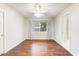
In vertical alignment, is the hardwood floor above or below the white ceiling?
below

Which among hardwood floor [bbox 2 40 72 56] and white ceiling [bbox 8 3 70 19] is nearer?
white ceiling [bbox 8 3 70 19]

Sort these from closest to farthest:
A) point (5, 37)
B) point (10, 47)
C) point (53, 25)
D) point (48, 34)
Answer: point (5, 37) < point (10, 47) < point (53, 25) < point (48, 34)

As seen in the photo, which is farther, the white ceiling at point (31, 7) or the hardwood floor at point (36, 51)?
the hardwood floor at point (36, 51)

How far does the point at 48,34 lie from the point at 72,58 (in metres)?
5.26

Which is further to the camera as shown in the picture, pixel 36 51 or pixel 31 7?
pixel 36 51

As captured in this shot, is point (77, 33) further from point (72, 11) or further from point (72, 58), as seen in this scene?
point (72, 58)

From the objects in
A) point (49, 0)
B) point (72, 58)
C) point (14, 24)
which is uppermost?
point (49, 0)

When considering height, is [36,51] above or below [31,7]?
below

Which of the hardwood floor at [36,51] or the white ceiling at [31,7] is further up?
the white ceiling at [31,7]

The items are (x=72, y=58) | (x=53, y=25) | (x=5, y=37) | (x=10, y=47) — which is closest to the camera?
(x=72, y=58)

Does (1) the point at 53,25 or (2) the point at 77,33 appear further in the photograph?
(1) the point at 53,25

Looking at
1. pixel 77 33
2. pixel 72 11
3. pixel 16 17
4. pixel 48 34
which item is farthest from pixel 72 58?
pixel 48 34

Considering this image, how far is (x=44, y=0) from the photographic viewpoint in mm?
1450

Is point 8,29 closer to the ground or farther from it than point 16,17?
closer to the ground
